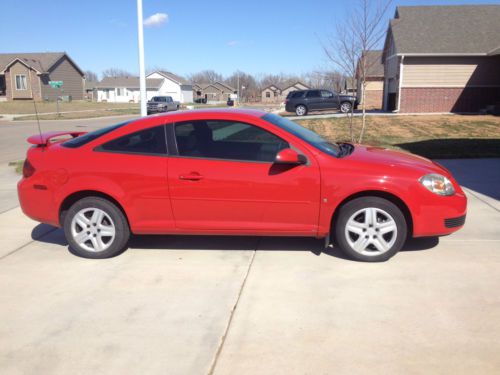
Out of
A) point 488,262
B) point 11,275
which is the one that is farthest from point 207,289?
point 488,262

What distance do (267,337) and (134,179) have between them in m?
2.23

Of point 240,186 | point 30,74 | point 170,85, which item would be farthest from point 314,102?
point 170,85

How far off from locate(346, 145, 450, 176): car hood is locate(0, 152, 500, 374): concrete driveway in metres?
0.90

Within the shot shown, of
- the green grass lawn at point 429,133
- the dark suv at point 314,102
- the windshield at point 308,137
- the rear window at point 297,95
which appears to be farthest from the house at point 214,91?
the windshield at point 308,137

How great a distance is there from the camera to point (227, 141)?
4.96m

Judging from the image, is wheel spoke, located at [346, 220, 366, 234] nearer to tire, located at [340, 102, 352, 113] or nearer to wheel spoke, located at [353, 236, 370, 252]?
wheel spoke, located at [353, 236, 370, 252]

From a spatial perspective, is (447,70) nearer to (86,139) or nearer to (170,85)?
(86,139)

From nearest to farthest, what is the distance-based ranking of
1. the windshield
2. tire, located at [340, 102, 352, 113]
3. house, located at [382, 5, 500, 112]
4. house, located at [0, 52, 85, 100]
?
the windshield → house, located at [382, 5, 500, 112] → tire, located at [340, 102, 352, 113] → house, located at [0, 52, 85, 100]

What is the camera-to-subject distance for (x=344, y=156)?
4.85m

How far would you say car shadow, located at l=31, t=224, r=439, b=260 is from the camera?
5.20 meters

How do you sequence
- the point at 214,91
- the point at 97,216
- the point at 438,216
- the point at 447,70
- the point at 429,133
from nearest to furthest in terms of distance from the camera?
1. the point at 438,216
2. the point at 97,216
3. the point at 429,133
4. the point at 447,70
5. the point at 214,91

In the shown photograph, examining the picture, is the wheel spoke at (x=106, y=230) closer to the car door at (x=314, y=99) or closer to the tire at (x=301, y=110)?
the tire at (x=301, y=110)

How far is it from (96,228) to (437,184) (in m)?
3.50

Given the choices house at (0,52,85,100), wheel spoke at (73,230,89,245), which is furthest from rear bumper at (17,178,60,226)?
house at (0,52,85,100)
